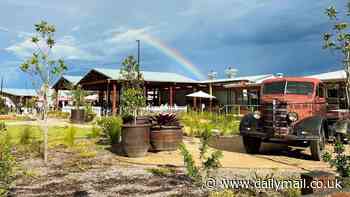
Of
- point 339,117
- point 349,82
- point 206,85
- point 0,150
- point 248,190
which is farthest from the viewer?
point 206,85

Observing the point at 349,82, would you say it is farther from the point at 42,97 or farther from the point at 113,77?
the point at 113,77

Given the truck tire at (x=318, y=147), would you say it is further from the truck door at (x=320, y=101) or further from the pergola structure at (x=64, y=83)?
the pergola structure at (x=64, y=83)

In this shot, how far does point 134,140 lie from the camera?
8633 millimetres

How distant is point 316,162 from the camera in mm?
8125

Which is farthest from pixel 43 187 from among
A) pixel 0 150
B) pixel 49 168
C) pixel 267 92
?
pixel 267 92

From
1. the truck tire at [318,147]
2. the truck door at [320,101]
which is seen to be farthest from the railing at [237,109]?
the truck tire at [318,147]

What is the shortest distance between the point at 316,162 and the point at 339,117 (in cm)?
282

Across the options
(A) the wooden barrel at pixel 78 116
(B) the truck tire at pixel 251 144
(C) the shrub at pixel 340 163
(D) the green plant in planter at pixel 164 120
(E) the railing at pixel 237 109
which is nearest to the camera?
(C) the shrub at pixel 340 163

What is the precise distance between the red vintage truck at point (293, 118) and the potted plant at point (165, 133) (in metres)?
1.92

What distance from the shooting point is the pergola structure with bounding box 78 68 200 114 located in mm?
27281

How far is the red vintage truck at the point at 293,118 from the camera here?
818 centimetres

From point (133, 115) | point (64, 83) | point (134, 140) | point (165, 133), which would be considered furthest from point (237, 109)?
point (64, 83)

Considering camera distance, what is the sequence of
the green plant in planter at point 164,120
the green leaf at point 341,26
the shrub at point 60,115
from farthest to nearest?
the shrub at point 60,115
the green plant in planter at point 164,120
the green leaf at point 341,26

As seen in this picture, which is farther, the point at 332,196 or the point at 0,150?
the point at 0,150
